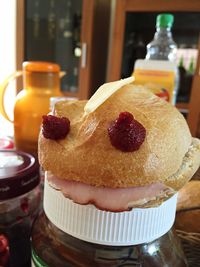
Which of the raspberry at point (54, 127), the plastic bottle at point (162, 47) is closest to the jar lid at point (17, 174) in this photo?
the raspberry at point (54, 127)

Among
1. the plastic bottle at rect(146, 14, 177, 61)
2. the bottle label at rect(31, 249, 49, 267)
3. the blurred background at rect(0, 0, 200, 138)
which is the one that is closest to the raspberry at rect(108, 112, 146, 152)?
the bottle label at rect(31, 249, 49, 267)

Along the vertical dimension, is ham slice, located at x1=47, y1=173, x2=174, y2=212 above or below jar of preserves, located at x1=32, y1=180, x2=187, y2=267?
above

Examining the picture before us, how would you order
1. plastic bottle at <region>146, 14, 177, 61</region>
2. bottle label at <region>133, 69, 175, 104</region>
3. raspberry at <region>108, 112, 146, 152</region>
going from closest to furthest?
raspberry at <region>108, 112, 146, 152</region>, bottle label at <region>133, 69, 175, 104</region>, plastic bottle at <region>146, 14, 177, 61</region>

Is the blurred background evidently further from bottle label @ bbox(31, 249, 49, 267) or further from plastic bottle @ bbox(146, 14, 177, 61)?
bottle label @ bbox(31, 249, 49, 267)

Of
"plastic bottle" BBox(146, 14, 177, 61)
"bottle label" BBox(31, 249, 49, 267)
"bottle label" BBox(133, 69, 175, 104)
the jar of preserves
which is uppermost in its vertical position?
"plastic bottle" BBox(146, 14, 177, 61)

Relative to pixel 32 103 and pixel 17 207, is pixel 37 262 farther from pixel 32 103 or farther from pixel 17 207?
pixel 32 103

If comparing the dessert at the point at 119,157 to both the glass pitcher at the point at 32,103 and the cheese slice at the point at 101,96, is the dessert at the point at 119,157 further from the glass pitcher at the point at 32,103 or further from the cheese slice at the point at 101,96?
the glass pitcher at the point at 32,103

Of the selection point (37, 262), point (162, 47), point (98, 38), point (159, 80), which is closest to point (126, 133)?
point (37, 262)
